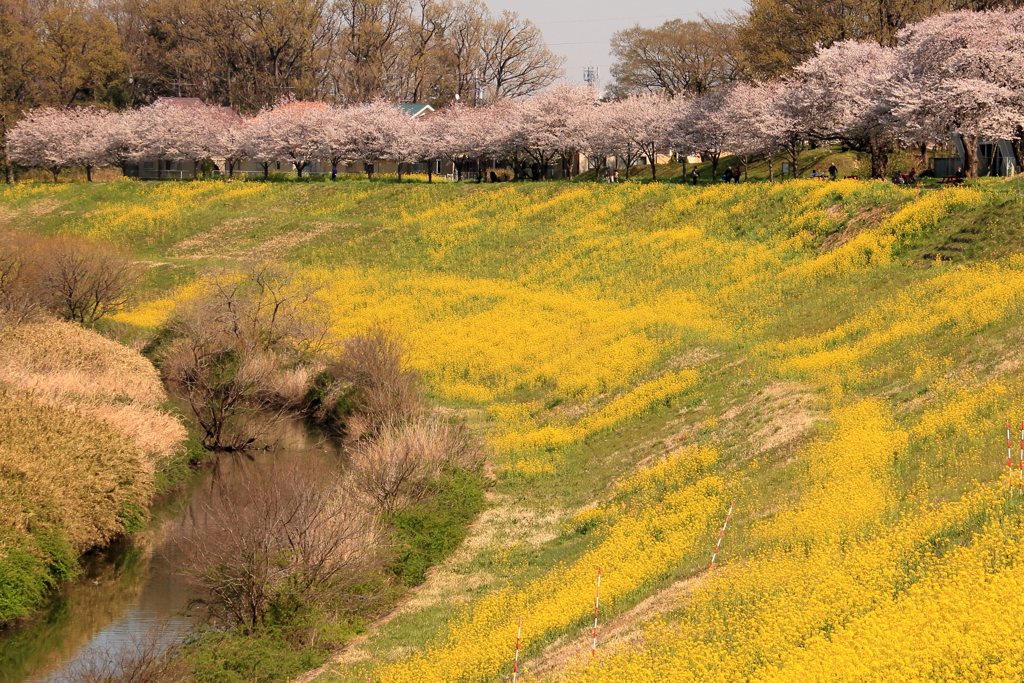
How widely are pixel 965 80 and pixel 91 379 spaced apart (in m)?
41.9

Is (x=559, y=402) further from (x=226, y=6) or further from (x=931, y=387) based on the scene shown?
(x=226, y=6)

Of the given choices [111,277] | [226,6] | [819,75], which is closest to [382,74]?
[226,6]

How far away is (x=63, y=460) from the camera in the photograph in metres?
28.9

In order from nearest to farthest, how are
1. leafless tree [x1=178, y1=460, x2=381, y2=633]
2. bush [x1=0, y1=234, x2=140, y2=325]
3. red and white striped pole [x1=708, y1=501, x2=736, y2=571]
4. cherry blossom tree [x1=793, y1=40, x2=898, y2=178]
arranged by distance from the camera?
red and white striped pole [x1=708, y1=501, x2=736, y2=571] → leafless tree [x1=178, y1=460, x2=381, y2=633] → bush [x1=0, y1=234, x2=140, y2=325] → cherry blossom tree [x1=793, y1=40, x2=898, y2=178]

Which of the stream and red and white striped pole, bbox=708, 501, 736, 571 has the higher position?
red and white striped pole, bbox=708, 501, 736, 571

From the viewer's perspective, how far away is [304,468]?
34.9m

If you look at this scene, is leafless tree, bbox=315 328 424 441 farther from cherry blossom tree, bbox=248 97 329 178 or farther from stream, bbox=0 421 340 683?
cherry blossom tree, bbox=248 97 329 178

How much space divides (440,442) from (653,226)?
31794 mm

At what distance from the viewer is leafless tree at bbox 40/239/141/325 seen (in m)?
48.5

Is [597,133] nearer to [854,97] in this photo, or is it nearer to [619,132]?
[619,132]

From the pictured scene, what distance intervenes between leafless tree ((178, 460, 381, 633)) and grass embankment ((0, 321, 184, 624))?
4.24 m

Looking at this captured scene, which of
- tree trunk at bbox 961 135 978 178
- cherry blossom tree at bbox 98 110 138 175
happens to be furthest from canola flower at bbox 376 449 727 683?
cherry blossom tree at bbox 98 110 138 175

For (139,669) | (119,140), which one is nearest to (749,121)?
(139,669)

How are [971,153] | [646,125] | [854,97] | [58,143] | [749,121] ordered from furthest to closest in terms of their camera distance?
[58,143]
[646,125]
[749,121]
[854,97]
[971,153]
